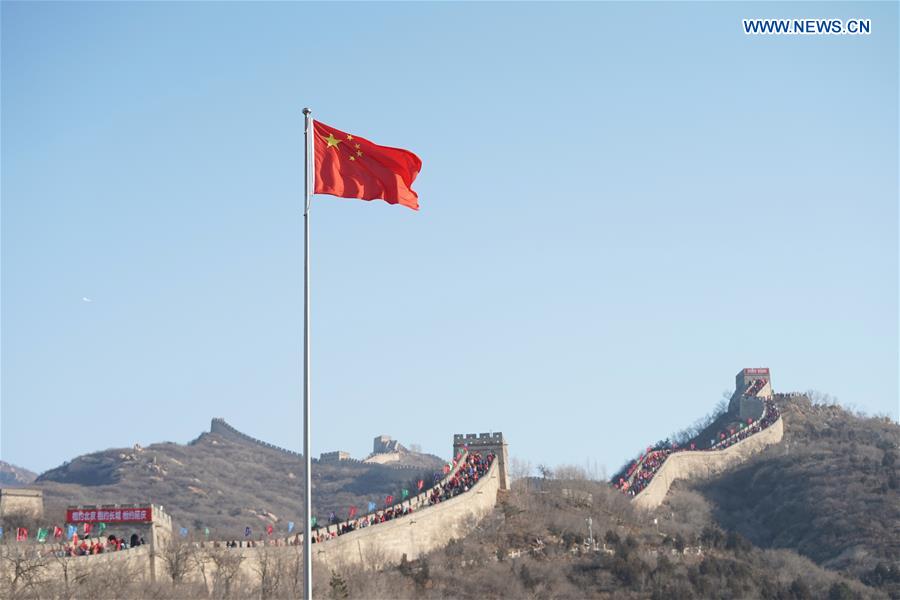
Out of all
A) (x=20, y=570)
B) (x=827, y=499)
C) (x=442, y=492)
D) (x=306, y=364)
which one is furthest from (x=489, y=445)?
(x=306, y=364)

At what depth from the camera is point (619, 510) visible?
92938 millimetres

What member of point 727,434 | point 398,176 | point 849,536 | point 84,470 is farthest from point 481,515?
point 84,470

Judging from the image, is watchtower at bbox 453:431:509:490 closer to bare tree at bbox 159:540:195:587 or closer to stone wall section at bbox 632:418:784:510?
stone wall section at bbox 632:418:784:510

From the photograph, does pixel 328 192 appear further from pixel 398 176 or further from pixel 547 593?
pixel 547 593

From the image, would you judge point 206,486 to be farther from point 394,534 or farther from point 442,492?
point 394,534

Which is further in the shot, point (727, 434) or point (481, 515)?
point (727, 434)

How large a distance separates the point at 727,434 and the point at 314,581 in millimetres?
83339

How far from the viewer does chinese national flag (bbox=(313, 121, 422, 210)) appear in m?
36.0

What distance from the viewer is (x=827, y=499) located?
344 feet

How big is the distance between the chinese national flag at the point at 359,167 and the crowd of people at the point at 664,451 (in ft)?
229

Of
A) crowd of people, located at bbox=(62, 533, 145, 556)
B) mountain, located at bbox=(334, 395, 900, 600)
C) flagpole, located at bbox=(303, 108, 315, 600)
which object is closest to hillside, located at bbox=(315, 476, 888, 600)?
mountain, located at bbox=(334, 395, 900, 600)

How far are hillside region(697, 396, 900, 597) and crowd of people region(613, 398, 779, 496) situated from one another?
3696 mm

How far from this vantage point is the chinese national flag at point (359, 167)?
36031 millimetres

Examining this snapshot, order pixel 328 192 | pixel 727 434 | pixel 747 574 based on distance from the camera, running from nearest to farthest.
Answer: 1. pixel 328 192
2. pixel 747 574
3. pixel 727 434
